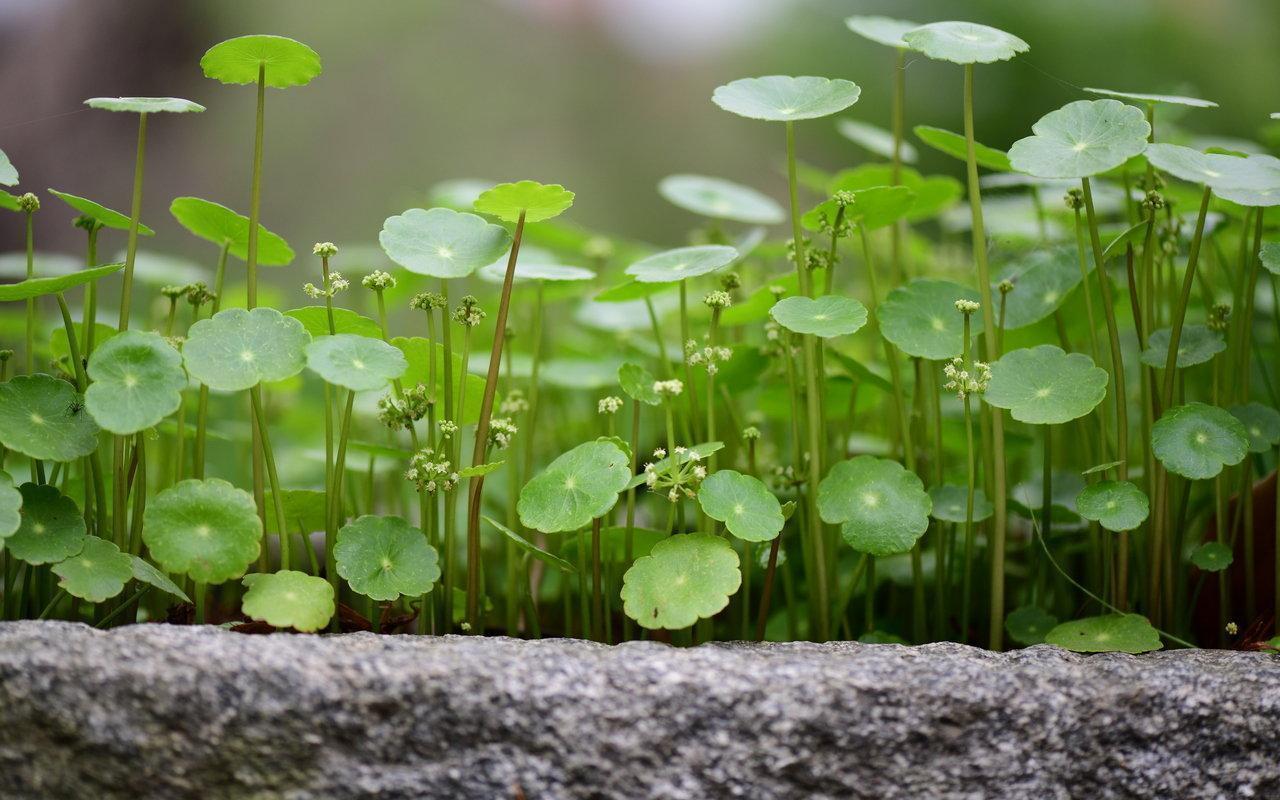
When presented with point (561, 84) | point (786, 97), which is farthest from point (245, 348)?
point (561, 84)

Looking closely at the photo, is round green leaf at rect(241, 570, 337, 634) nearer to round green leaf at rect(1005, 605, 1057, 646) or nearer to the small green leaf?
the small green leaf

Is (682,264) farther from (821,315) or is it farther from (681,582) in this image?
(681,582)

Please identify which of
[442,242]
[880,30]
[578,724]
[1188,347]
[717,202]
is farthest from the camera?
[717,202]

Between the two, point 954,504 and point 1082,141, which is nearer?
point 1082,141

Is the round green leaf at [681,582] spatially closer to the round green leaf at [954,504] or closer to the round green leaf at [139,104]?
the round green leaf at [954,504]

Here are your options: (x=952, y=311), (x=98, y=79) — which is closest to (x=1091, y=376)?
(x=952, y=311)

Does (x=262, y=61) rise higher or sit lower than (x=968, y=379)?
higher

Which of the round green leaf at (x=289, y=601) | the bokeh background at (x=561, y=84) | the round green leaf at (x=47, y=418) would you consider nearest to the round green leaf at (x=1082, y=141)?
the round green leaf at (x=289, y=601)
